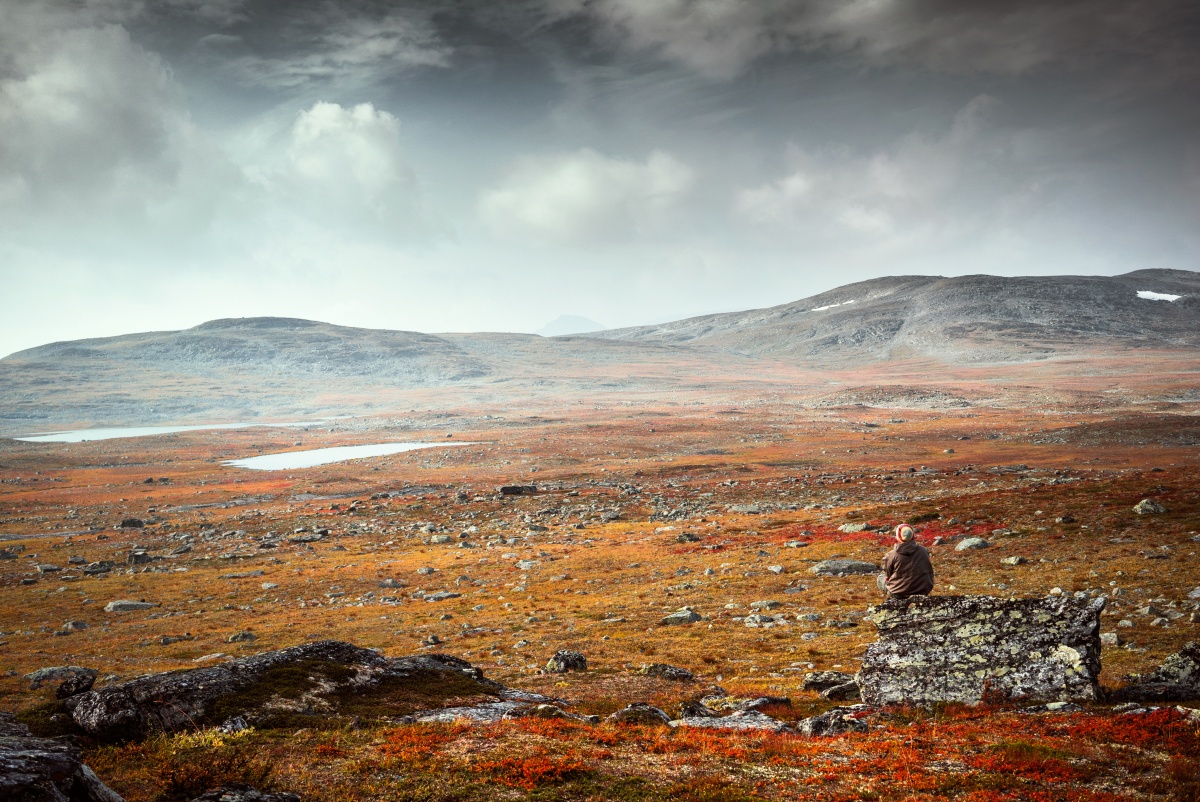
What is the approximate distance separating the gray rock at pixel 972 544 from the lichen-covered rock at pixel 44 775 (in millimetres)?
36007

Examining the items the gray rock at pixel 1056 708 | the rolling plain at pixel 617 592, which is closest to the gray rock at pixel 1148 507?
the rolling plain at pixel 617 592

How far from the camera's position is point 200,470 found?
4208 inches

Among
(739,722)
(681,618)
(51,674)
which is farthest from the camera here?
(681,618)

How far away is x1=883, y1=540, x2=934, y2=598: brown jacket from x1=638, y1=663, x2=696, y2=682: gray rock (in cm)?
682

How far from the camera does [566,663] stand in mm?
21453

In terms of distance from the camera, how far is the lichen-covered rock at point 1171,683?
13.6 meters

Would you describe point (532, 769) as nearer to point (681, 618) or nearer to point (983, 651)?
point (983, 651)

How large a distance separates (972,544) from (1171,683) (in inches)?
835

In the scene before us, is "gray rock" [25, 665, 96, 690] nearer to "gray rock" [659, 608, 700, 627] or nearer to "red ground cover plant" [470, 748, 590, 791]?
"red ground cover plant" [470, 748, 590, 791]

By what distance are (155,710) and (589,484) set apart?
200 ft

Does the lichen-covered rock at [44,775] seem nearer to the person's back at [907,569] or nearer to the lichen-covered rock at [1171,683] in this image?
the person's back at [907,569]

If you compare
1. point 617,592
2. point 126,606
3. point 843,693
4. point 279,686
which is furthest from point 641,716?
point 126,606

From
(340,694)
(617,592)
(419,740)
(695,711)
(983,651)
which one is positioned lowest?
(617,592)

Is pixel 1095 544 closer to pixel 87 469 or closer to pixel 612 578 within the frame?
pixel 612 578
